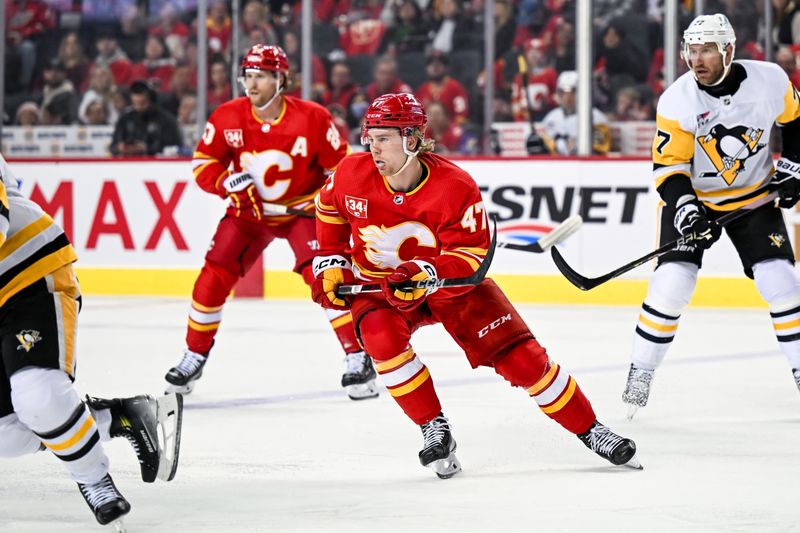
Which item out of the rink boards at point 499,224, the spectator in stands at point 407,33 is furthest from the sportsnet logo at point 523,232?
the spectator in stands at point 407,33

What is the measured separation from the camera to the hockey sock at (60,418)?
265 centimetres

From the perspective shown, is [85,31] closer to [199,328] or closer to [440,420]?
[199,328]

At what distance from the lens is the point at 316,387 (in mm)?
4863

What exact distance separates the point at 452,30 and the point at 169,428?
576 cm

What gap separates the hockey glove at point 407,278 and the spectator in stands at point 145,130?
5397mm

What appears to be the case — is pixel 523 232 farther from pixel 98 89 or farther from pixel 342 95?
pixel 98 89

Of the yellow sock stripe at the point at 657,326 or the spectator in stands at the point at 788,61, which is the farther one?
the spectator in stands at the point at 788,61

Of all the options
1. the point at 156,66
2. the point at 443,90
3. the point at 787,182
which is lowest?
the point at 787,182

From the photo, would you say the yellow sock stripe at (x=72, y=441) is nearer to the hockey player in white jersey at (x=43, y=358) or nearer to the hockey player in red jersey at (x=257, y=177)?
the hockey player in white jersey at (x=43, y=358)

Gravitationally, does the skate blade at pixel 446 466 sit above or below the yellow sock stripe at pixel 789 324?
below

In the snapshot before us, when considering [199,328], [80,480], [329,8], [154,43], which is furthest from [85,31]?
[80,480]

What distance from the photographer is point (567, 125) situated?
26.2 feet

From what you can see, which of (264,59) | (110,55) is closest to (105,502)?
(264,59)

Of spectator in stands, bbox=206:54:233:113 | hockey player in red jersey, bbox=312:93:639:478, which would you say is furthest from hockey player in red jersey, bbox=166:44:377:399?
spectator in stands, bbox=206:54:233:113
